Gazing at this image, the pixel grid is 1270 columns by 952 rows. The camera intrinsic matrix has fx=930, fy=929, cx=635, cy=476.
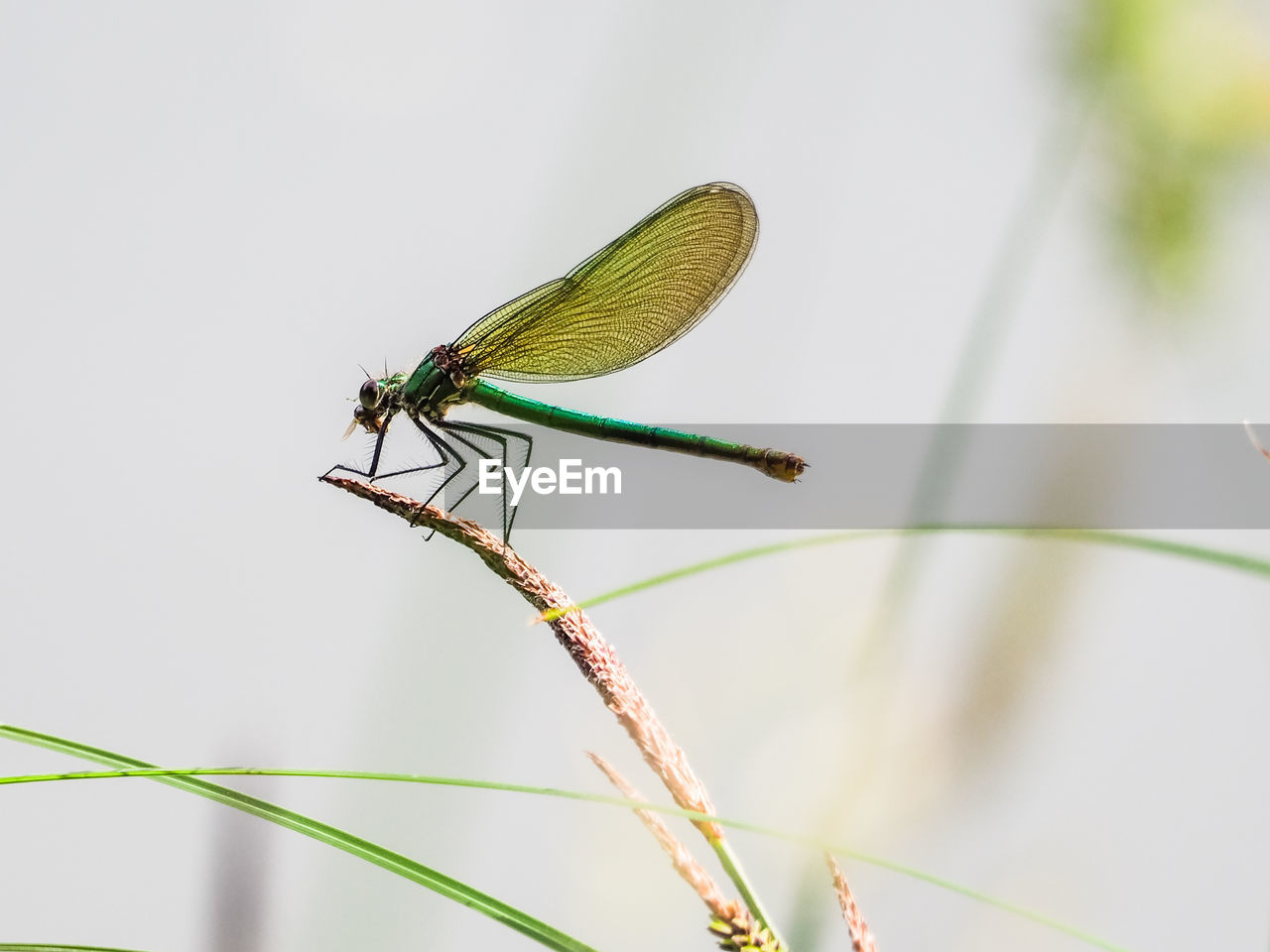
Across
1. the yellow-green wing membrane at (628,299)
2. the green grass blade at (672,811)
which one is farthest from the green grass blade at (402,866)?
the yellow-green wing membrane at (628,299)

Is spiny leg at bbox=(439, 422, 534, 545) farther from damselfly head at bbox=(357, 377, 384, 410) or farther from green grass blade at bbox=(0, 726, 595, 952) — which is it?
green grass blade at bbox=(0, 726, 595, 952)

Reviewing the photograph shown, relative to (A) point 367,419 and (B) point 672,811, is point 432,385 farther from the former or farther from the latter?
(B) point 672,811

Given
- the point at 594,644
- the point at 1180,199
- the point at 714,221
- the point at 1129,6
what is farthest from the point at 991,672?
the point at 714,221

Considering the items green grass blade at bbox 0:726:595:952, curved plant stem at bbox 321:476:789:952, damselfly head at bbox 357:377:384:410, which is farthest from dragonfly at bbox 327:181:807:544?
green grass blade at bbox 0:726:595:952

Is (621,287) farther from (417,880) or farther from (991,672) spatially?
(417,880)

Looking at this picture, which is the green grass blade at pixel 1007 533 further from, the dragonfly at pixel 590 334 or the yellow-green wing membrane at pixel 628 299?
the yellow-green wing membrane at pixel 628 299

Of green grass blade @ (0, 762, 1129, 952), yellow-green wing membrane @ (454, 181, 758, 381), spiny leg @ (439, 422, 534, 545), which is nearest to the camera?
green grass blade @ (0, 762, 1129, 952)

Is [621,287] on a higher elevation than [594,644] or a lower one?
higher
